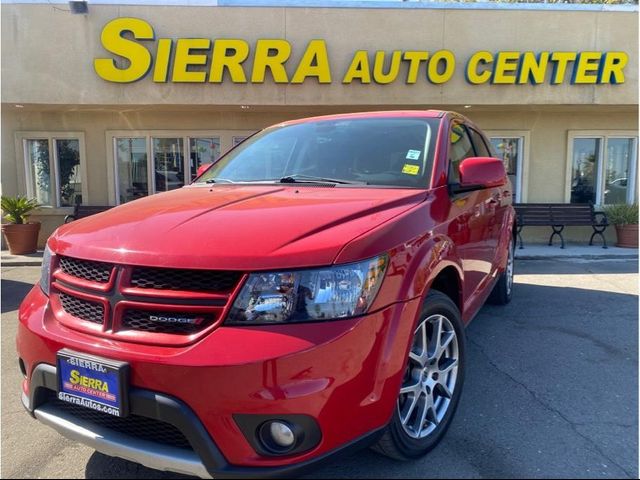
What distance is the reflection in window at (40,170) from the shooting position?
34.9 feet

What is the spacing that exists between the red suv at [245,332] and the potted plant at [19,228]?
8432mm

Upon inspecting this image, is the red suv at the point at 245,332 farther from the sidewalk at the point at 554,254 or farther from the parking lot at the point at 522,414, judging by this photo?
the sidewalk at the point at 554,254

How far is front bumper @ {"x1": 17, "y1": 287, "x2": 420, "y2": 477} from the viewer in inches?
68.0

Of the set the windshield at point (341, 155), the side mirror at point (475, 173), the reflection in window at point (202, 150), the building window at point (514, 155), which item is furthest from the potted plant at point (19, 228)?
the building window at point (514, 155)

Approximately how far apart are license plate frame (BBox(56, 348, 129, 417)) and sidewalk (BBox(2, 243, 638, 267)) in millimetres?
7801

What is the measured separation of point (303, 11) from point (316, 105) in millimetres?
1808

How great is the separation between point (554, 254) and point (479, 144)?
577 centimetres

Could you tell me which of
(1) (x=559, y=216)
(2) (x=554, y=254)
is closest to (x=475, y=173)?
(2) (x=554, y=254)

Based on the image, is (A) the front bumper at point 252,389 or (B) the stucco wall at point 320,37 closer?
(A) the front bumper at point 252,389

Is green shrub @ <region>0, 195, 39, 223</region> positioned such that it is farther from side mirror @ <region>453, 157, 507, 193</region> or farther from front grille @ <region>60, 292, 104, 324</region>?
side mirror @ <region>453, 157, 507, 193</region>

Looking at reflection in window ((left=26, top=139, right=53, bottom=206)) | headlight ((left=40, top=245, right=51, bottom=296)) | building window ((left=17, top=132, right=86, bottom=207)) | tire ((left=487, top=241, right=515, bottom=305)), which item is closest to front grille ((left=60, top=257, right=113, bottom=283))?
headlight ((left=40, top=245, right=51, bottom=296))

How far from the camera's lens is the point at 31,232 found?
9703 millimetres

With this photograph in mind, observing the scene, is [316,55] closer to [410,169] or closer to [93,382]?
[410,169]

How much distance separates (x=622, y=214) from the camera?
9867 millimetres
